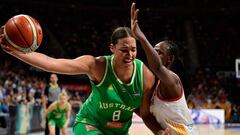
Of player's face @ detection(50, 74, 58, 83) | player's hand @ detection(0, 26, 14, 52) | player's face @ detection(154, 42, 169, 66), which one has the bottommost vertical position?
player's face @ detection(50, 74, 58, 83)

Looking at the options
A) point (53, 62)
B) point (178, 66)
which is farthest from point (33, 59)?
point (178, 66)

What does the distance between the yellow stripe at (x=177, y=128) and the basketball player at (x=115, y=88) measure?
6.1 inches

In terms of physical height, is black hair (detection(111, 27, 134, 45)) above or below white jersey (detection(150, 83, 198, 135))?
above

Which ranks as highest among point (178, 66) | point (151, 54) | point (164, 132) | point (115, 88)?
point (151, 54)

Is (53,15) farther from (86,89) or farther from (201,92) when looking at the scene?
(201,92)

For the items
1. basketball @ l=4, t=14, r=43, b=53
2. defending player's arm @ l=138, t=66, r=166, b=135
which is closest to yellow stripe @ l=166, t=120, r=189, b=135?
defending player's arm @ l=138, t=66, r=166, b=135

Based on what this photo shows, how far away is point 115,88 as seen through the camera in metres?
3.72

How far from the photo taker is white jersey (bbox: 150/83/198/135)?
147 inches

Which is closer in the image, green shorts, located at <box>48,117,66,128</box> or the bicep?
the bicep

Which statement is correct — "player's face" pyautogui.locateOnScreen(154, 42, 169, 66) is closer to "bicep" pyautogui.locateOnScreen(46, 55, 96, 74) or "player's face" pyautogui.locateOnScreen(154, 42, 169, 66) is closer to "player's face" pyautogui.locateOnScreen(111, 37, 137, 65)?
"player's face" pyautogui.locateOnScreen(111, 37, 137, 65)

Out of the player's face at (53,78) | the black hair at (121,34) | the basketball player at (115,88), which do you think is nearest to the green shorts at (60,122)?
the player's face at (53,78)

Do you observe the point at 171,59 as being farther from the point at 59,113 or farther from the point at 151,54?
the point at 59,113

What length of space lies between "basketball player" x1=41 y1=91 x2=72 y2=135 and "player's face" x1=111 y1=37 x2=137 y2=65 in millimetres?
5022

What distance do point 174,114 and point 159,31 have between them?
70.3ft
